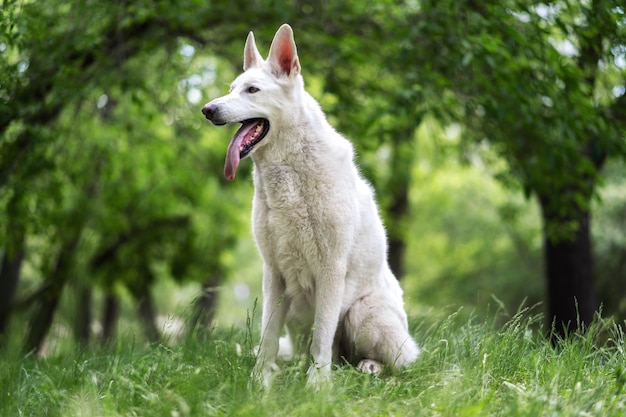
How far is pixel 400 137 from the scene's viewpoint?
879 centimetres

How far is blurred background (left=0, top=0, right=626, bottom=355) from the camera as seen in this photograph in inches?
265

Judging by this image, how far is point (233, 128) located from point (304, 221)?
338 inches

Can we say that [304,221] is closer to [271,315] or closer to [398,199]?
[271,315]

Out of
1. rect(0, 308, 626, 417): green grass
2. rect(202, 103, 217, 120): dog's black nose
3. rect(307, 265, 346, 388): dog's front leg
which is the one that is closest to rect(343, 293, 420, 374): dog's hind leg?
rect(0, 308, 626, 417): green grass

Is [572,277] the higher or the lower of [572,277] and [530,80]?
the lower

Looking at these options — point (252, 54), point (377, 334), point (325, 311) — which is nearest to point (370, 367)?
point (377, 334)

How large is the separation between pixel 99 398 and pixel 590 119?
557 centimetres

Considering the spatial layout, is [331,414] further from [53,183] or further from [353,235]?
[53,183]

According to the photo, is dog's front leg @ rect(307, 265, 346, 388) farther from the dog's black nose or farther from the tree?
the tree

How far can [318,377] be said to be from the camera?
4.02 m

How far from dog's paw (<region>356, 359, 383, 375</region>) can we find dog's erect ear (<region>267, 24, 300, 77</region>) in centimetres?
206

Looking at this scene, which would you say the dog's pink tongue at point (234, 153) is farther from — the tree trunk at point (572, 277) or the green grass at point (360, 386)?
the tree trunk at point (572, 277)

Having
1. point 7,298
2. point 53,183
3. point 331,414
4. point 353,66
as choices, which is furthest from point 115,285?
point 331,414

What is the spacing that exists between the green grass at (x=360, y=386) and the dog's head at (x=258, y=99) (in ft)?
4.50
